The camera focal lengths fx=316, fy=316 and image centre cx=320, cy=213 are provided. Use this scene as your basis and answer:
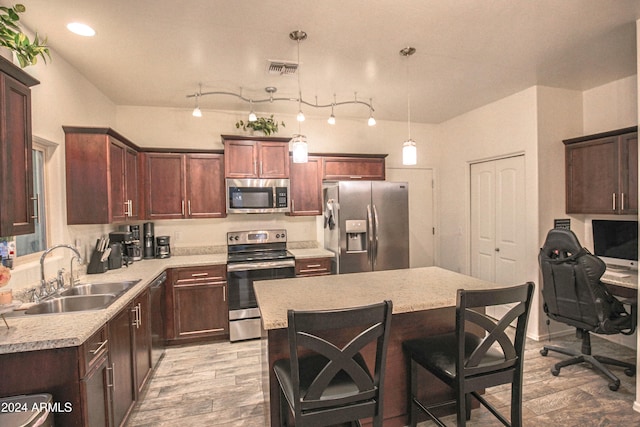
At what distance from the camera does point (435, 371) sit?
1.74m

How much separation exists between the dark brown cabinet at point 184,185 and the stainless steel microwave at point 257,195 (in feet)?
0.57

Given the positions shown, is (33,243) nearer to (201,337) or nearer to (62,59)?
(62,59)

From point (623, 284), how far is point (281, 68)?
3.54 metres

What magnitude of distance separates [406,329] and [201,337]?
8.14ft

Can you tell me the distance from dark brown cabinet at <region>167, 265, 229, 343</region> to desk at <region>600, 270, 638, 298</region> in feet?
12.3

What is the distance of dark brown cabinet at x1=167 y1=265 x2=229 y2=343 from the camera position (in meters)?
3.46

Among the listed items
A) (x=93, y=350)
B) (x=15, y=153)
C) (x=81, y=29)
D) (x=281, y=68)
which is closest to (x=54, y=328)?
(x=93, y=350)

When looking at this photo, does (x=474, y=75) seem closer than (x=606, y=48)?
No

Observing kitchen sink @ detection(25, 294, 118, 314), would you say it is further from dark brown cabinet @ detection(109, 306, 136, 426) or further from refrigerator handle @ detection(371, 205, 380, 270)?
refrigerator handle @ detection(371, 205, 380, 270)

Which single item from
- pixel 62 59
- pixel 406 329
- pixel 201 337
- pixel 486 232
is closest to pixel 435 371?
pixel 406 329

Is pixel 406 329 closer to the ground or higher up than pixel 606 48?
closer to the ground

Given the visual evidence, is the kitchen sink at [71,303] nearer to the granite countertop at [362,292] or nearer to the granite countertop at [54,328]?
the granite countertop at [54,328]

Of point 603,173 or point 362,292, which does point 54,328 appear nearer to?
point 362,292

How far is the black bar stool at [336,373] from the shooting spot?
1294 mm
